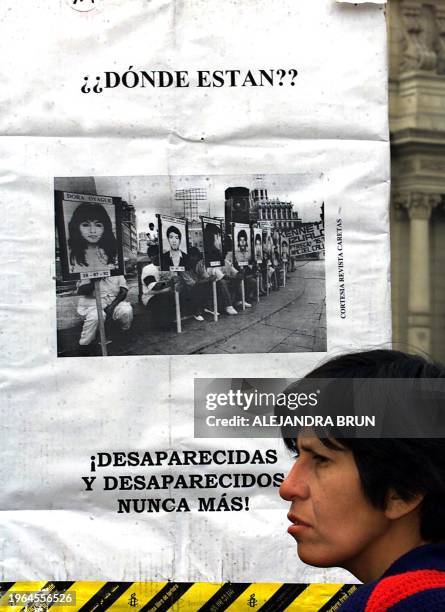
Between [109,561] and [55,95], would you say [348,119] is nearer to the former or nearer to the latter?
[55,95]

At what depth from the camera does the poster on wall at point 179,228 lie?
224 centimetres

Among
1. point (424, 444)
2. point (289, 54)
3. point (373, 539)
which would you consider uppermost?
point (289, 54)

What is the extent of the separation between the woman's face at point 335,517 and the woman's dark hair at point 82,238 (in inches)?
39.6

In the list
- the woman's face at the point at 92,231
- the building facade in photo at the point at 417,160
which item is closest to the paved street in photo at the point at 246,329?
the woman's face at the point at 92,231

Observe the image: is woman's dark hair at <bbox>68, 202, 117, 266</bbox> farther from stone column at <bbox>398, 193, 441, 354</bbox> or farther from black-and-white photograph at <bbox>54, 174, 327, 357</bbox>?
stone column at <bbox>398, 193, 441, 354</bbox>

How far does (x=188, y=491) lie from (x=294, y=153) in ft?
2.43

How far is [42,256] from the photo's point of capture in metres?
2.28

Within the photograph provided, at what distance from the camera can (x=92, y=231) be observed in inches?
89.3

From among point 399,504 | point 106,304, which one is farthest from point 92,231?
point 399,504

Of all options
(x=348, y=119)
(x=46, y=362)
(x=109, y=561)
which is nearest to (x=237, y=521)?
(x=109, y=561)

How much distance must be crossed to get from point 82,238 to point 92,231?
0.03 meters

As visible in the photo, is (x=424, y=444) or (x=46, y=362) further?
(x=46, y=362)

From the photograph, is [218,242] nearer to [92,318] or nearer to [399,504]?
[92,318]

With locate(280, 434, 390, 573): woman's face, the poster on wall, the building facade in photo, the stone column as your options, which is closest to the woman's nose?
locate(280, 434, 390, 573): woman's face
